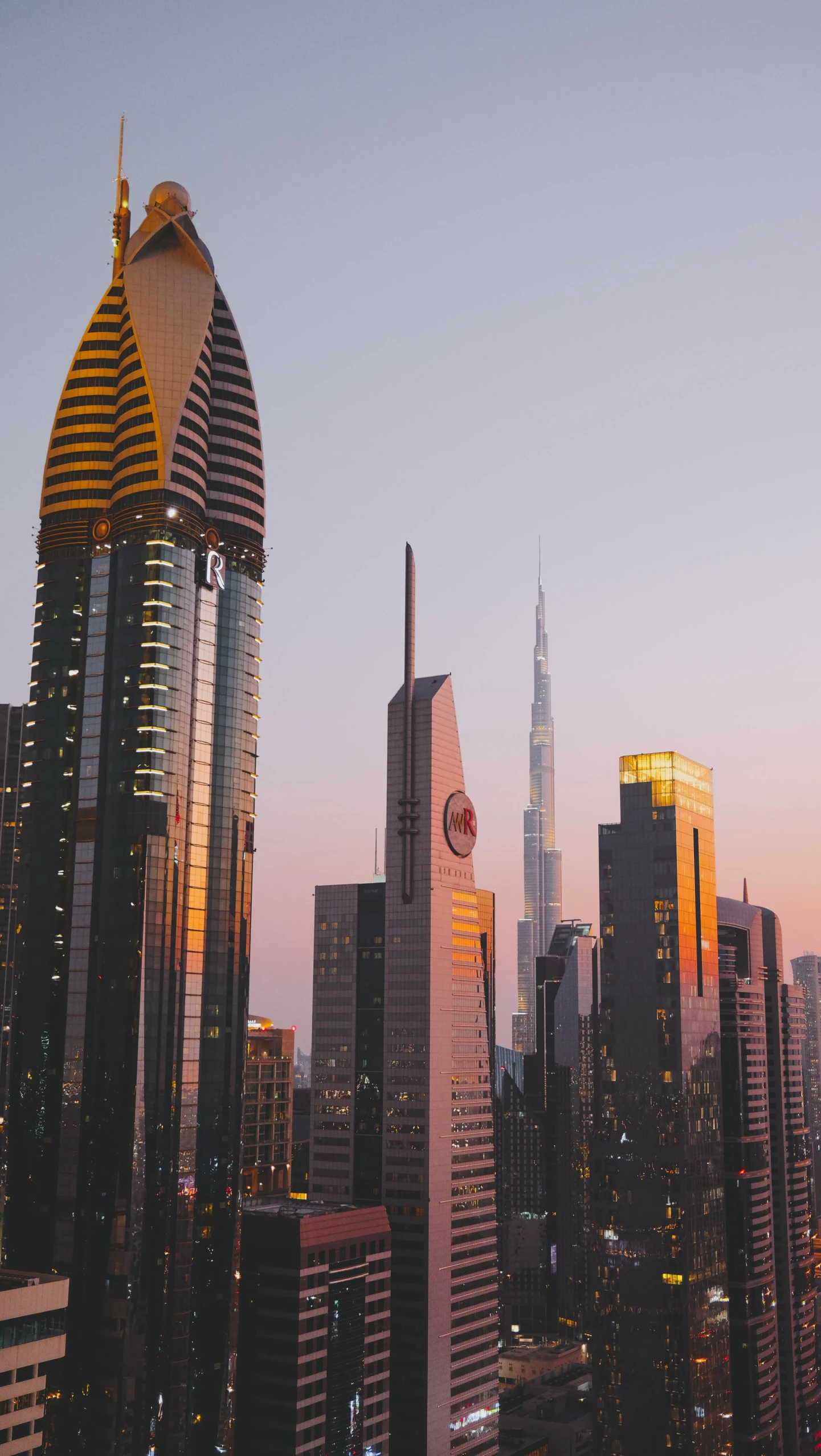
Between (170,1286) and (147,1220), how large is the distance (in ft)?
33.3

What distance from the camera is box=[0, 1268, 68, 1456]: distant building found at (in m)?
154

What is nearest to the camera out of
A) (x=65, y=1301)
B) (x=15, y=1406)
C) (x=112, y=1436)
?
(x=15, y=1406)

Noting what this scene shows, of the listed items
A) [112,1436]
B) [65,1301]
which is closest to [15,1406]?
[65,1301]

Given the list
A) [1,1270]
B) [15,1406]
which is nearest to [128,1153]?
[1,1270]

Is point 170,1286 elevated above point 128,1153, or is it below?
below

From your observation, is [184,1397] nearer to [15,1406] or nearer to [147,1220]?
[147,1220]

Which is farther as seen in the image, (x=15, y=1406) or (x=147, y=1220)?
(x=147, y=1220)

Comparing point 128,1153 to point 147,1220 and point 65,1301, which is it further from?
point 65,1301

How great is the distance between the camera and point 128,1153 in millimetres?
199875

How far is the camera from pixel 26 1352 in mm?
156500

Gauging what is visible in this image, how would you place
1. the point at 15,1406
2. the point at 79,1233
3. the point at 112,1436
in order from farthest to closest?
the point at 79,1233, the point at 112,1436, the point at 15,1406

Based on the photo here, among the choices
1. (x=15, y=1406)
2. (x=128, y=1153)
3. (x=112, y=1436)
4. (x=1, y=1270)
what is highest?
(x=128, y=1153)

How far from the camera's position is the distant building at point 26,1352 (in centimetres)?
15438

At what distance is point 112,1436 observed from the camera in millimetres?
187250
